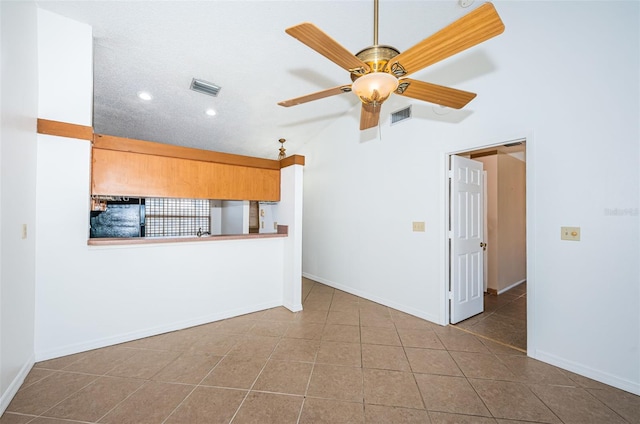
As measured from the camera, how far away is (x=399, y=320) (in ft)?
10.6

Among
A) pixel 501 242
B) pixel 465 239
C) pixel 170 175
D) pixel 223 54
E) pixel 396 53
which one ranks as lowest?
pixel 501 242

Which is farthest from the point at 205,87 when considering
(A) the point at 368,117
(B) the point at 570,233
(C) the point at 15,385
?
(B) the point at 570,233

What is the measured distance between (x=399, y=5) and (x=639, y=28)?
185cm

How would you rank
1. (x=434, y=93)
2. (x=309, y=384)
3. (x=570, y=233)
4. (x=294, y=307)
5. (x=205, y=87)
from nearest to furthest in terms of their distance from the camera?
(x=434, y=93)
(x=309, y=384)
(x=570, y=233)
(x=205, y=87)
(x=294, y=307)

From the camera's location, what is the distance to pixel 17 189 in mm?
1865

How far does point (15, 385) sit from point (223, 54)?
3.38 meters

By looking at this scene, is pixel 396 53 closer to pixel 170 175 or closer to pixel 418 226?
pixel 418 226

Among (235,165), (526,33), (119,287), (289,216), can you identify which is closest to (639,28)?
(526,33)

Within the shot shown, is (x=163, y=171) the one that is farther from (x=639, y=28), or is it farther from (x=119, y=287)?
(x=639, y=28)

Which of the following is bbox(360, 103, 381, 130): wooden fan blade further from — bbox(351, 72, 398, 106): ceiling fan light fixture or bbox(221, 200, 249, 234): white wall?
bbox(221, 200, 249, 234): white wall

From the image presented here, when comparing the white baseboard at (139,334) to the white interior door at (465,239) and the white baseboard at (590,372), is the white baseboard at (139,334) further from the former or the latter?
the white baseboard at (590,372)

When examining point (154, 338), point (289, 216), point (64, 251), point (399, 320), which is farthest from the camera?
point (289, 216)

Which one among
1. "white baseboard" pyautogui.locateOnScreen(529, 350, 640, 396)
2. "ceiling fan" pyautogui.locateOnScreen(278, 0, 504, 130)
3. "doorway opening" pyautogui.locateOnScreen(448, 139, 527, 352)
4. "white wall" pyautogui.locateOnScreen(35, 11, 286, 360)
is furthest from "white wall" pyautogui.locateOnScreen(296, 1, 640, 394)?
"white wall" pyautogui.locateOnScreen(35, 11, 286, 360)

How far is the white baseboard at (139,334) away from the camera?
7.45ft
